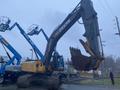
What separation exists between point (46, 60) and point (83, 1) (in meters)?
6.39

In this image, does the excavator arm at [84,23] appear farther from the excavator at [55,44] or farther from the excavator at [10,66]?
the excavator at [10,66]

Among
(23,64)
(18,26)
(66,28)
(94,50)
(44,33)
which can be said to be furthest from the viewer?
(44,33)

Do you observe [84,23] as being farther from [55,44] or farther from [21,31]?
[21,31]

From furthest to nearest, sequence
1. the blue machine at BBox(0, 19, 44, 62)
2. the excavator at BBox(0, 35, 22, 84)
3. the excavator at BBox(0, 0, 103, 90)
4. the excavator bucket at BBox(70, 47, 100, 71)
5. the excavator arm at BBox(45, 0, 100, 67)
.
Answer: the blue machine at BBox(0, 19, 44, 62), the excavator at BBox(0, 35, 22, 84), the excavator at BBox(0, 0, 103, 90), the excavator arm at BBox(45, 0, 100, 67), the excavator bucket at BBox(70, 47, 100, 71)

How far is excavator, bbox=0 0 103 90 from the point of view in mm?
26781

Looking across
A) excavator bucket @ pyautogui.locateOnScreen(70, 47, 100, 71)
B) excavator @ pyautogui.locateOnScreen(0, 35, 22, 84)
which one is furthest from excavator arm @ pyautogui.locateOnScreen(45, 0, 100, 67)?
excavator @ pyautogui.locateOnScreen(0, 35, 22, 84)

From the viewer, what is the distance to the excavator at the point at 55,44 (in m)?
26.8

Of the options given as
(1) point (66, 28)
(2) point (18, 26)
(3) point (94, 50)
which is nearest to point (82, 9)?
(1) point (66, 28)

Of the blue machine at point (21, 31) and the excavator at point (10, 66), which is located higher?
the blue machine at point (21, 31)

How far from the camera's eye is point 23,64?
33156mm

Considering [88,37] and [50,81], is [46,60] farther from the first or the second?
[88,37]

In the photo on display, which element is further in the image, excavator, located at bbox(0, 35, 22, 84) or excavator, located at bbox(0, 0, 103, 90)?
excavator, located at bbox(0, 35, 22, 84)

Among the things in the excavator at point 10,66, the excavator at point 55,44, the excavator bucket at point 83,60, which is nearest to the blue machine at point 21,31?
the excavator at point 10,66

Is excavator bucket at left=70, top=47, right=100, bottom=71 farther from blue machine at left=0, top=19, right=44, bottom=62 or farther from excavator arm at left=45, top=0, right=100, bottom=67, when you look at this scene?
blue machine at left=0, top=19, right=44, bottom=62
